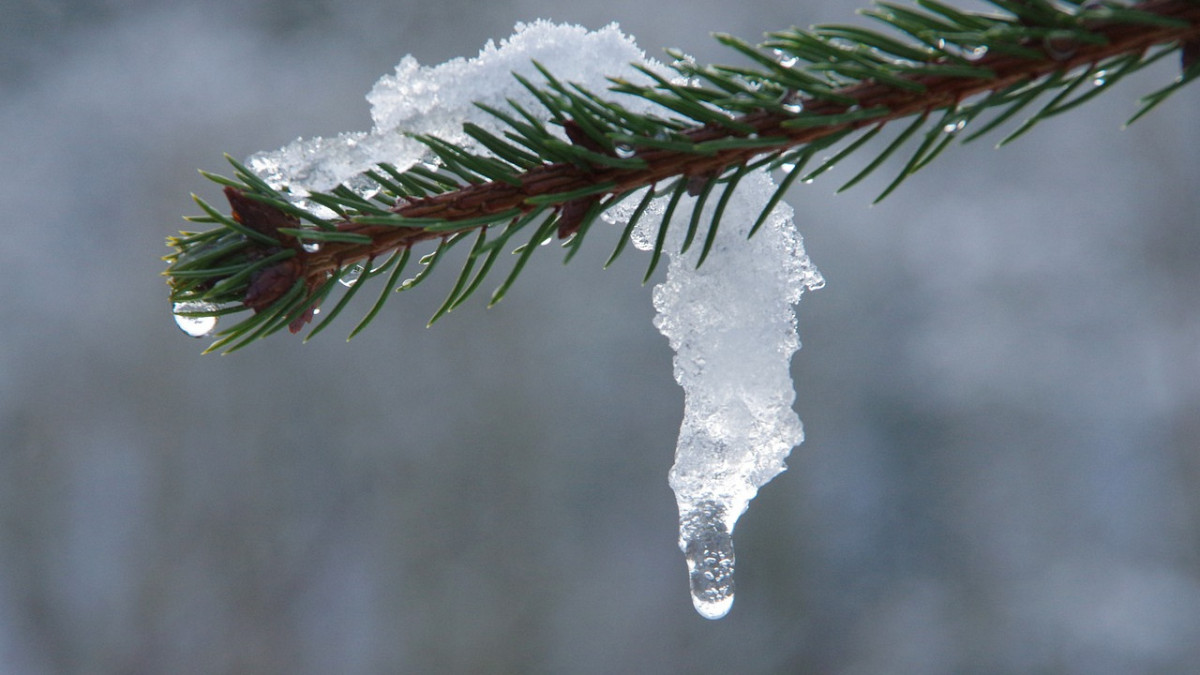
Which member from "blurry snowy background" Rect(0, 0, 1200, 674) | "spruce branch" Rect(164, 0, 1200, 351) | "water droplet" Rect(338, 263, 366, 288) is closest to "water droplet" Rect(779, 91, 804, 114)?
"spruce branch" Rect(164, 0, 1200, 351)

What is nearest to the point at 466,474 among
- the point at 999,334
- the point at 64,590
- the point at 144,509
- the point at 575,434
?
the point at 575,434

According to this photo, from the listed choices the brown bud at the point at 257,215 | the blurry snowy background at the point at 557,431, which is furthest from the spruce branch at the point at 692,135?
the blurry snowy background at the point at 557,431

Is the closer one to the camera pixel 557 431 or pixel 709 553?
pixel 709 553

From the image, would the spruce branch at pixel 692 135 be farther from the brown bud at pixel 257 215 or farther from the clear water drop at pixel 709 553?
the clear water drop at pixel 709 553

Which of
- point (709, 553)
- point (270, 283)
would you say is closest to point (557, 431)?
point (709, 553)

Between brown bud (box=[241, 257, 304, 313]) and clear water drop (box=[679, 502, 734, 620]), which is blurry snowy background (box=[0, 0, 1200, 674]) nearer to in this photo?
clear water drop (box=[679, 502, 734, 620])

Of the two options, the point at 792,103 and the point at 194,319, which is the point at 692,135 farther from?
the point at 194,319
